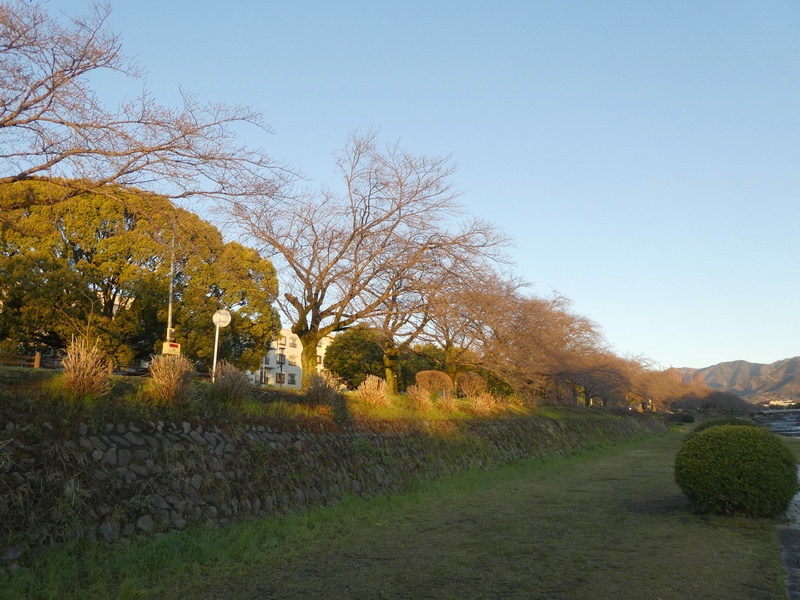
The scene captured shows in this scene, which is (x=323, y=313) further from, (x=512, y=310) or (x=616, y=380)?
(x=616, y=380)

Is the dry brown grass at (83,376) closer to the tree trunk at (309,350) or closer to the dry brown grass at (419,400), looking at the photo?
the tree trunk at (309,350)

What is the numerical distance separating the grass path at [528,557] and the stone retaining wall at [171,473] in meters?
1.24

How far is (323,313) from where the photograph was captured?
732 inches

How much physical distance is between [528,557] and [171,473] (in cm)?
487

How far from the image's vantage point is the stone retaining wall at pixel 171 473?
6.21m

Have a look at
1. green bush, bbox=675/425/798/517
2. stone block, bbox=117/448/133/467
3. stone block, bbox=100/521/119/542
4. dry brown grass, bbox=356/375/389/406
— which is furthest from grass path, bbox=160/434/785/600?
dry brown grass, bbox=356/375/389/406

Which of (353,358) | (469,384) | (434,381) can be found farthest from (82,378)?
(353,358)

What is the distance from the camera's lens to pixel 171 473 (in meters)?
8.02

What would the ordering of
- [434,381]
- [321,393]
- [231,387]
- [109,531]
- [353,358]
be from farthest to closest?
1. [353,358]
2. [434,381]
3. [321,393]
4. [231,387]
5. [109,531]

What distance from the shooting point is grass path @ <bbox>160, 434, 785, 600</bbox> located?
6188mm

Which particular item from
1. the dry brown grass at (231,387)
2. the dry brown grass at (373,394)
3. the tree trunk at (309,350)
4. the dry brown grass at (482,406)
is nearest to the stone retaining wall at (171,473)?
the dry brown grass at (231,387)

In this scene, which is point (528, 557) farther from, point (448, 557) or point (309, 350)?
point (309, 350)

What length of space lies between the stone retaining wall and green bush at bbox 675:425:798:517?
6128 millimetres

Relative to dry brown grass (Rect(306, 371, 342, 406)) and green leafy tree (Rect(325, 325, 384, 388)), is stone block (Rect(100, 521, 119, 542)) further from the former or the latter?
green leafy tree (Rect(325, 325, 384, 388))
